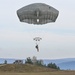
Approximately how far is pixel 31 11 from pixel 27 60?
176ft

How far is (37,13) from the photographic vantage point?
→ 165ft

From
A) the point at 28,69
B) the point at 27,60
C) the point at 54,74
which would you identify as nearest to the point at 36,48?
the point at 54,74

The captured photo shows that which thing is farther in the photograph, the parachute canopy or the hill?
the hill

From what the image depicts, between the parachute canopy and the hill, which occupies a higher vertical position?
the parachute canopy

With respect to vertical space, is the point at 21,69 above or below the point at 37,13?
below

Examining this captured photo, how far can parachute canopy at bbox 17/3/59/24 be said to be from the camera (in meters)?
50.7

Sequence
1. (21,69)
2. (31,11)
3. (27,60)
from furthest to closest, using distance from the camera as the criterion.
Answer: (27,60)
(21,69)
(31,11)

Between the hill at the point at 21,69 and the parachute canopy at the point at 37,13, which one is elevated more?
the parachute canopy at the point at 37,13

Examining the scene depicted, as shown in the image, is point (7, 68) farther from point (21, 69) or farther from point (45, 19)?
point (45, 19)

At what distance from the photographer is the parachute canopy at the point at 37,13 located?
166ft

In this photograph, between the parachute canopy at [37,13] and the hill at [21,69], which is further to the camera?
the hill at [21,69]

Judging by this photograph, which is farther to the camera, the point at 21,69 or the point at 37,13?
the point at 21,69

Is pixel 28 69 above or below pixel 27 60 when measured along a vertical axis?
below

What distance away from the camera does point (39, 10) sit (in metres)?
50.6
